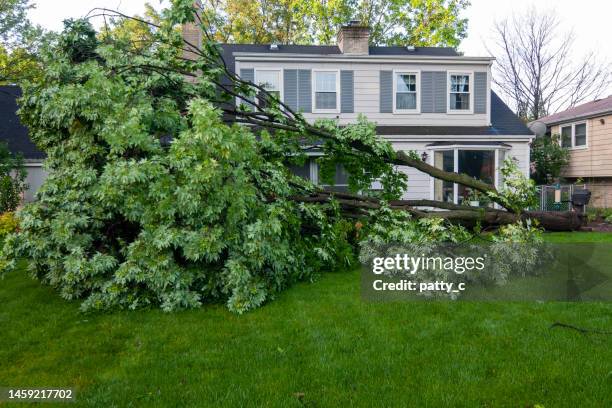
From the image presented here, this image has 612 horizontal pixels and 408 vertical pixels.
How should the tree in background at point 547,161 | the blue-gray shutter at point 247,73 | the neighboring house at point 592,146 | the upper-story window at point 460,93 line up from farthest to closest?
the tree in background at point 547,161 → the neighboring house at point 592,146 → the upper-story window at point 460,93 → the blue-gray shutter at point 247,73

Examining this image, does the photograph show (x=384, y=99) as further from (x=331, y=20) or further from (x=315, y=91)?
(x=331, y=20)

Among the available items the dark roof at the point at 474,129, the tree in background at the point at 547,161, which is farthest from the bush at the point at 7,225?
the tree in background at the point at 547,161

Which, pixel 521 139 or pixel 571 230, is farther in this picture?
pixel 521 139

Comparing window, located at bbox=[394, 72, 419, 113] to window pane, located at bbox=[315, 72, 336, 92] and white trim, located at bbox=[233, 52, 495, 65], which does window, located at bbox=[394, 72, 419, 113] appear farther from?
window pane, located at bbox=[315, 72, 336, 92]

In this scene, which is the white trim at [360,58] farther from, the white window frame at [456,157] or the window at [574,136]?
the window at [574,136]

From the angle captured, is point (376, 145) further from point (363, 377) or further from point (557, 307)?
point (363, 377)

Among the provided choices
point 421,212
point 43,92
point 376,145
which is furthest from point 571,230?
point 43,92

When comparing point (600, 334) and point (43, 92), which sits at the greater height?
point (43, 92)

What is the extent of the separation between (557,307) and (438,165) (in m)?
10.6

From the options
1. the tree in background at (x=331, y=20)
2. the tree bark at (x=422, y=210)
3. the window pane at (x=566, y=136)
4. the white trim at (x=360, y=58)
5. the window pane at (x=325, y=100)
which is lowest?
the tree bark at (x=422, y=210)

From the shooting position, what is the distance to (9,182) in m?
12.5

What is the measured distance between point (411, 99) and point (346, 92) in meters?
2.20

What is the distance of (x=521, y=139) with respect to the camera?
50.5ft

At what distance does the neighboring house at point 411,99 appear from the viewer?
1498cm
